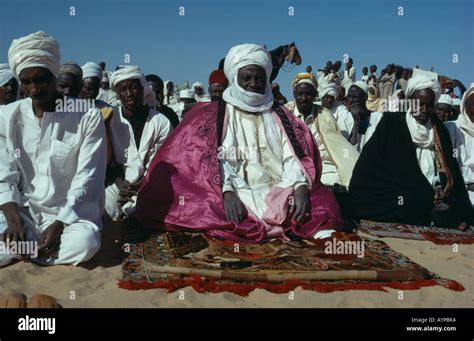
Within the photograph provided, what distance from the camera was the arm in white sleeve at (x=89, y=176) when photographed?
4.88m

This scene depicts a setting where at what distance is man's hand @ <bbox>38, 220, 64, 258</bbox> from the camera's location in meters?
4.59

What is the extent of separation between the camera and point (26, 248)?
4.59 metres

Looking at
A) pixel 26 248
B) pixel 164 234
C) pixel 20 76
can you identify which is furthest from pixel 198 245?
pixel 20 76

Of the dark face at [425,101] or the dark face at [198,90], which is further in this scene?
the dark face at [198,90]

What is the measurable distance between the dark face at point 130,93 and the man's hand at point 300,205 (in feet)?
7.75

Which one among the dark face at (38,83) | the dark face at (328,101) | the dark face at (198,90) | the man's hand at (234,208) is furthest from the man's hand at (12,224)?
the dark face at (198,90)

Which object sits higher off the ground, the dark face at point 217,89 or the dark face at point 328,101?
the dark face at point 217,89

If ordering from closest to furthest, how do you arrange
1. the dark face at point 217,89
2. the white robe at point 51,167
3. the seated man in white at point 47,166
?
the seated man in white at point 47,166 < the white robe at point 51,167 < the dark face at point 217,89

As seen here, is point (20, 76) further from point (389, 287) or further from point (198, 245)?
point (389, 287)

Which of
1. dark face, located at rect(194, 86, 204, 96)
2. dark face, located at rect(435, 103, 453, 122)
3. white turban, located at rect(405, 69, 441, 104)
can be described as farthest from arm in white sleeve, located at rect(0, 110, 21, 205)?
dark face, located at rect(194, 86, 204, 96)

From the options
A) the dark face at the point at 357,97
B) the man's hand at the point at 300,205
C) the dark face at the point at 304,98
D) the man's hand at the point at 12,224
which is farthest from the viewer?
the dark face at the point at 357,97

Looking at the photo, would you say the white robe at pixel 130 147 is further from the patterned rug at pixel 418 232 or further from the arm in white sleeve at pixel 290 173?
the patterned rug at pixel 418 232

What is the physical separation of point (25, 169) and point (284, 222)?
248 centimetres

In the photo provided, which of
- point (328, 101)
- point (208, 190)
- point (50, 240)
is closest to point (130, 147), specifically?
point (208, 190)
